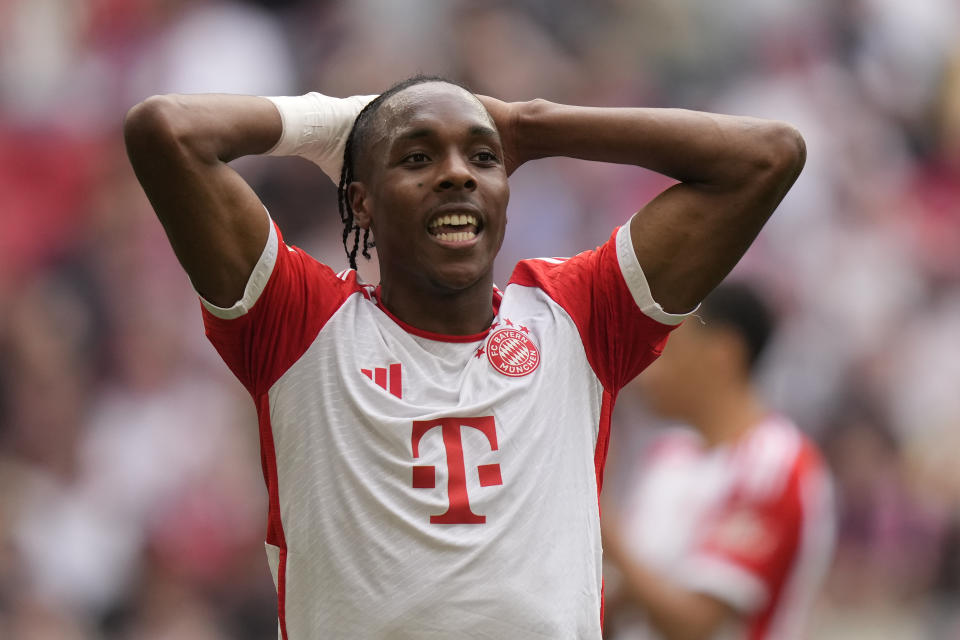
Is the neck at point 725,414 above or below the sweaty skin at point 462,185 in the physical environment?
below

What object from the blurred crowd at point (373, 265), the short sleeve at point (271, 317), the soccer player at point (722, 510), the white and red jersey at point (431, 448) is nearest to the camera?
the white and red jersey at point (431, 448)

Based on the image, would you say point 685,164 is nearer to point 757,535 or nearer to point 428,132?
point 428,132

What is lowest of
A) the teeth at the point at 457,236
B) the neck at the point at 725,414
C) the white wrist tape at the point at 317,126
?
the neck at the point at 725,414

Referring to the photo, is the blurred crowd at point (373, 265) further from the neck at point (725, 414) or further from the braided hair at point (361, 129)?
the braided hair at point (361, 129)

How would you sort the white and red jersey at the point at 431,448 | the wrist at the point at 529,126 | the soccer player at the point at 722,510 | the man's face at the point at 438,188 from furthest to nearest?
1. the soccer player at the point at 722,510
2. the wrist at the point at 529,126
3. the man's face at the point at 438,188
4. the white and red jersey at the point at 431,448

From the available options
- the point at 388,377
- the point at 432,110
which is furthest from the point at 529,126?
the point at 388,377

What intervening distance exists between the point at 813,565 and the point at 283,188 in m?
4.04

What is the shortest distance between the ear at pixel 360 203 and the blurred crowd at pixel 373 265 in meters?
3.85

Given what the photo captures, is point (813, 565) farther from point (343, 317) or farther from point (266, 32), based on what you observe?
point (266, 32)

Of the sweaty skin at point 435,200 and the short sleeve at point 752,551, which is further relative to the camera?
the short sleeve at point 752,551

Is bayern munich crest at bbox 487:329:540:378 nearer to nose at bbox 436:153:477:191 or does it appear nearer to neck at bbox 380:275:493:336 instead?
neck at bbox 380:275:493:336

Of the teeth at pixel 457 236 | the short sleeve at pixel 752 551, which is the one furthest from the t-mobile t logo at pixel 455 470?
the short sleeve at pixel 752 551

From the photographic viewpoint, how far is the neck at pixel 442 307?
10.3 feet

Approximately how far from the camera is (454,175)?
2.98 meters
